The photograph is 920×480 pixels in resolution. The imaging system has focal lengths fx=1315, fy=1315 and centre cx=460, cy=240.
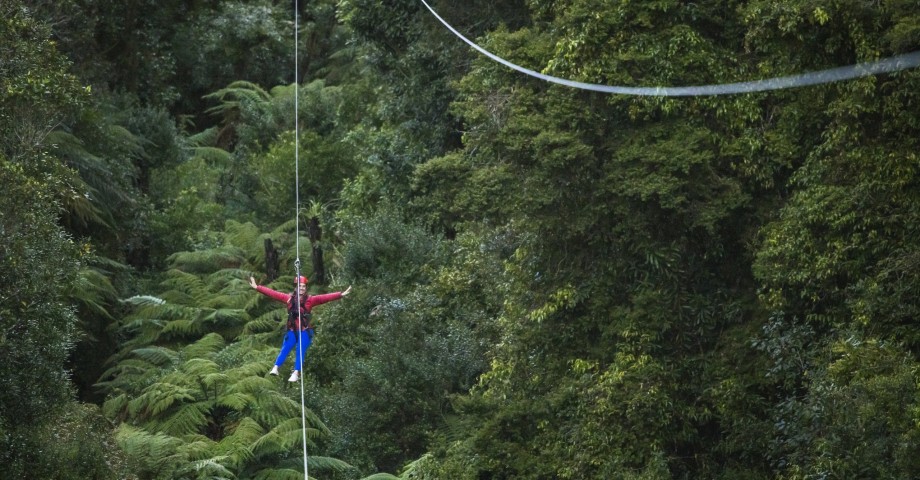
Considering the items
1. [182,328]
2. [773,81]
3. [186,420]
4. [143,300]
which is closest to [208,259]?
[143,300]

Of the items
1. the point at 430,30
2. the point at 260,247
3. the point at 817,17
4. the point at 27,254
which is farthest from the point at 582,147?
the point at 260,247

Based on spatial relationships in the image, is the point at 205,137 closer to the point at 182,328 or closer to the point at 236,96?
the point at 236,96

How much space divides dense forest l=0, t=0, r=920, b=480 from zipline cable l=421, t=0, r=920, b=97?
0.33 feet

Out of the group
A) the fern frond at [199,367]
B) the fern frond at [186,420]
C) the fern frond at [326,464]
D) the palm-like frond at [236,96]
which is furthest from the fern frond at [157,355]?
the palm-like frond at [236,96]

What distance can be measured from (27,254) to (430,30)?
9481 millimetres

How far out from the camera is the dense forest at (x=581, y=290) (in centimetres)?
1151

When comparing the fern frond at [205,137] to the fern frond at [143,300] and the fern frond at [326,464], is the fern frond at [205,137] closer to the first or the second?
the fern frond at [143,300]

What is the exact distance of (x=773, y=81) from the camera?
12.4m

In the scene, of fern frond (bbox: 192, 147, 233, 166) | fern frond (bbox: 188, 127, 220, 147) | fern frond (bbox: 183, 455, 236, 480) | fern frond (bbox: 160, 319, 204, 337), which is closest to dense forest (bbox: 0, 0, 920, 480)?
fern frond (bbox: 183, 455, 236, 480)

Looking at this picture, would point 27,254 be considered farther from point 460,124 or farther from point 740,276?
point 460,124

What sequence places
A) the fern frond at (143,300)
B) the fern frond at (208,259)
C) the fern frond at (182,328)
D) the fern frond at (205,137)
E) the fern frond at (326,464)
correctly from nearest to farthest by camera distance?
the fern frond at (326,464), the fern frond at (182,328), the fern frond at (143,300), the fern frond at (208,259), the fern frond at (205,137)

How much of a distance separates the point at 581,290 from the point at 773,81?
2.91m

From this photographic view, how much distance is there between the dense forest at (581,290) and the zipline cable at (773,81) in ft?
0.33

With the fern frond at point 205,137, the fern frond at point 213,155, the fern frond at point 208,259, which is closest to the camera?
the fern frond at point 208,259
